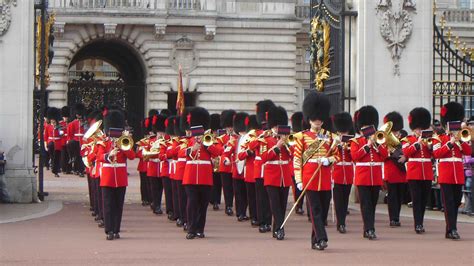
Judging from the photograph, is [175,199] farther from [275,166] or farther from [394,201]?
[394,201]

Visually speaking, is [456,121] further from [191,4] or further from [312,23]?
[191,4]

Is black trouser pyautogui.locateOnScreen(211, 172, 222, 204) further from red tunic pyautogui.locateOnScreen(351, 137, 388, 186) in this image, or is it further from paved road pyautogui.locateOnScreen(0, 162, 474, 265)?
red tunic pyautogui.locateOnScreen(351, 137, 388, 186)

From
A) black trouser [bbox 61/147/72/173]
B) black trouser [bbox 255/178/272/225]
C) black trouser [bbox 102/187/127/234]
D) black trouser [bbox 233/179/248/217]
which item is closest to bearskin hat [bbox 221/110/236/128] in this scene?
black trouser [bbox 233/179/248/217]

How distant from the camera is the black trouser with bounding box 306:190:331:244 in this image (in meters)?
11.3

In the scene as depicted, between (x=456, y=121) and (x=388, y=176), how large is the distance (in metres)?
1.51

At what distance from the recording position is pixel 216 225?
47.0 feet

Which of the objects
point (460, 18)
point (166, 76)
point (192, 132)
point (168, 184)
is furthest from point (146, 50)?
point (192, 132)

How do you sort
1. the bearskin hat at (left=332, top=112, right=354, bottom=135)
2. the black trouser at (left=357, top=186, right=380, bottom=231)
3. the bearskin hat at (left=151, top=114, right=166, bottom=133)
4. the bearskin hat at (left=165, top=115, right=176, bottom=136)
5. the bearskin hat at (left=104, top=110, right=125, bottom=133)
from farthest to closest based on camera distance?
the bearskin hat at (left=151, top=114, right=166, bottom=133) → the bearskin hat at (left=165, top=115, right=176, bottom=136) → the bearskin hat at (left=332, top=112, right=354, bottom=135) → the bearskin hat at (left=104, top=110, right=125, bottom=133) → the black trouser at (left=357, top=186, right=380, bottom=231)

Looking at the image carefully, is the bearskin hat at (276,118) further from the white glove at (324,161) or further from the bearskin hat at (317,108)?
the white glove at (324,161)

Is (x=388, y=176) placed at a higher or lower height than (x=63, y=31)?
lower

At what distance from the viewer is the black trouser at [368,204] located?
12.6 meters

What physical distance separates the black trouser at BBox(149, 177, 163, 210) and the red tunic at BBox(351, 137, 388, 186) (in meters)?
3.74

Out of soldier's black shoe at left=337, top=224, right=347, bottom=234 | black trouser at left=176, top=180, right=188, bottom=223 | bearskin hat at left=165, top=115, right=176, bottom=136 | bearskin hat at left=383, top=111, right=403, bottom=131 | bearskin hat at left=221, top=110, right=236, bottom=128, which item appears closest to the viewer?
soldier's black shoe at left=337, top=224, right=347, bottom=234

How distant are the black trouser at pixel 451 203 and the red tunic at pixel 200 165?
252 centimetres
